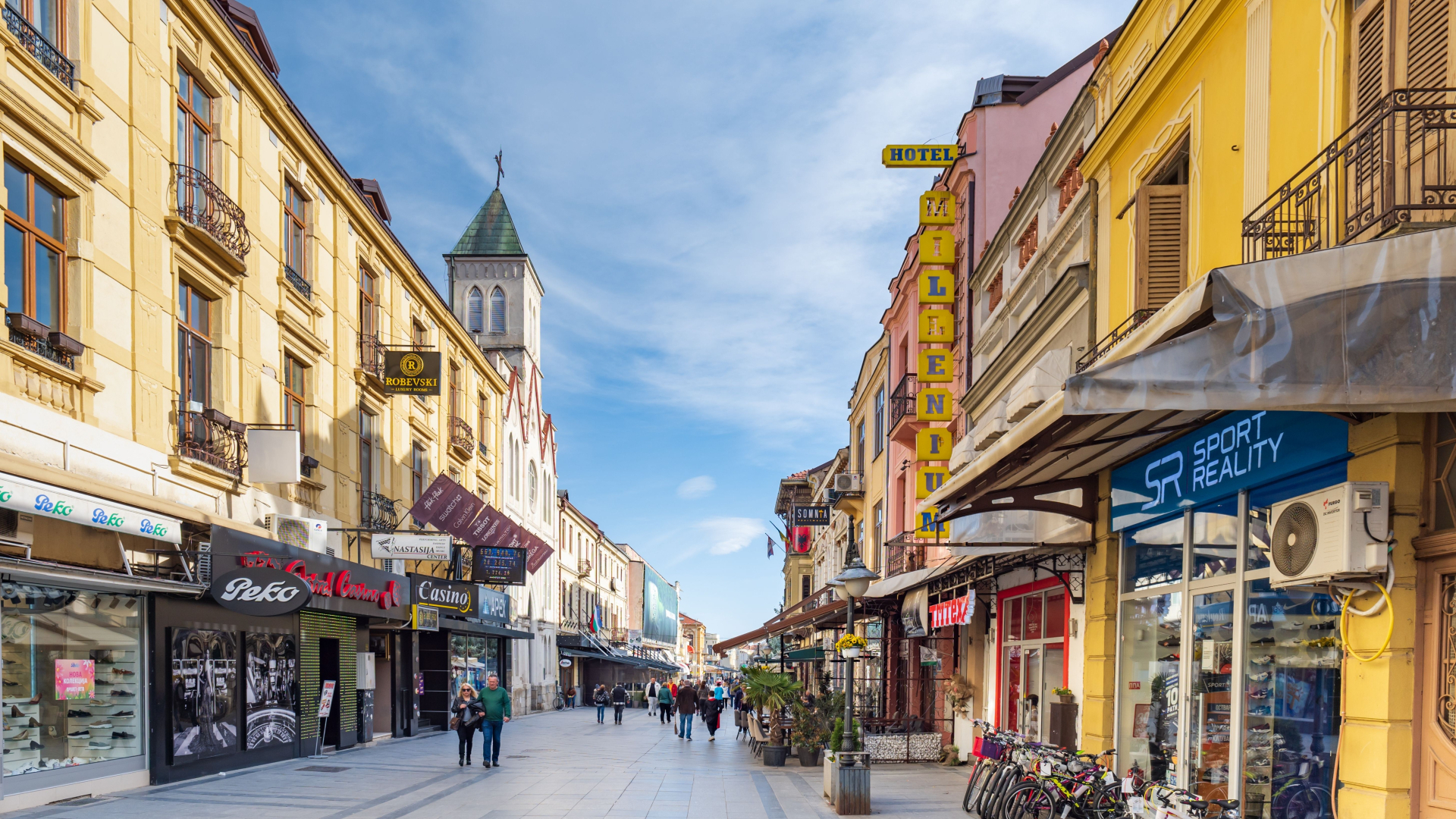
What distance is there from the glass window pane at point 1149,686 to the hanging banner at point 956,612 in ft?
15.8

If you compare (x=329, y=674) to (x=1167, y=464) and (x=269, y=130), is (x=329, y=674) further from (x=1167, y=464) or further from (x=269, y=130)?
(x=1167, y=464)

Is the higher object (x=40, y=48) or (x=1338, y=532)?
(x=40, y=48)

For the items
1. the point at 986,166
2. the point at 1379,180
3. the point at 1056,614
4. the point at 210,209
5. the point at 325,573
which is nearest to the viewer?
the point at 1379,180

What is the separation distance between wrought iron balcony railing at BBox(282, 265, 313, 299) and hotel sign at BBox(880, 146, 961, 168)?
11466mm

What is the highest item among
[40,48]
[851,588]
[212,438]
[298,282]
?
[40,48]

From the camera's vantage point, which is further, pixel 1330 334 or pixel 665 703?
pixel 665 703

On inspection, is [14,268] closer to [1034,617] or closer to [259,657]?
[259,657]

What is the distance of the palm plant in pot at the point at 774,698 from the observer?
63.1 ft

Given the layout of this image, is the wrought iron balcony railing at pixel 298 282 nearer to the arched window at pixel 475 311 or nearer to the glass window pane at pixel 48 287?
the glass window pane at pixel 48 287

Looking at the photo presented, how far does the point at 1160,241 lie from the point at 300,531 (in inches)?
576

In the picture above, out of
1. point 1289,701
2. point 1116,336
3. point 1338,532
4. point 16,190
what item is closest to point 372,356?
point 16,190

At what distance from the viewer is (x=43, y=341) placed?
37.6ft

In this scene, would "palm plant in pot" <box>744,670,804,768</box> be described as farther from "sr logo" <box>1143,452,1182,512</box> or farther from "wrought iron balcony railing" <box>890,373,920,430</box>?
"sr logo" <box>1143,452,1182,512</box>

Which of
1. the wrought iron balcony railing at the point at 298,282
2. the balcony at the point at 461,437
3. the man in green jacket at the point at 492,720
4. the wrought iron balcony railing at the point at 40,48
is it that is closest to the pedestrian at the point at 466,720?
the man in green jacket at the point at 492,720
